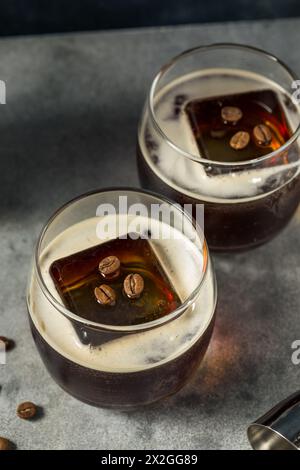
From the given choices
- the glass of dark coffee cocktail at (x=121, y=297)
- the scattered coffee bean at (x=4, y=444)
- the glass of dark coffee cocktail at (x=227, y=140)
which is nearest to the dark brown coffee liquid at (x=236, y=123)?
the glass of dark coffee cocktail at (x=227, y=140)

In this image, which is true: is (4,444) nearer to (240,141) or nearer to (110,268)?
(110,268)

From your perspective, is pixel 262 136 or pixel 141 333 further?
pixel 262 136

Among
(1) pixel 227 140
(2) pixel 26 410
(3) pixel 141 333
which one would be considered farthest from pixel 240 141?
(2) pixel 26 410

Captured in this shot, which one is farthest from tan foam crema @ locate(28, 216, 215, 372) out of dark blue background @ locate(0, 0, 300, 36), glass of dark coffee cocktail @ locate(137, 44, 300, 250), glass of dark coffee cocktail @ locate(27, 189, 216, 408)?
dark blue background @ locate(0, 0, 300, 36)

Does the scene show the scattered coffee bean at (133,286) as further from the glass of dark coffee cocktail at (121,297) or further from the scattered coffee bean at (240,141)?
the scattered coffee bean at (240,141)

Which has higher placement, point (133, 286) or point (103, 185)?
point (133, 286)

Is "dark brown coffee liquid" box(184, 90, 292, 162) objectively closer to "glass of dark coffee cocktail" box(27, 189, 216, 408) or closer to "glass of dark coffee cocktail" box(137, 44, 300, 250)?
"glass of dark coffee cocktail" box(137, 44, 300, 250)

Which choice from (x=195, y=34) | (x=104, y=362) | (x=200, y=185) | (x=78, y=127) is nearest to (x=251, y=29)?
(x=195, y=34)
